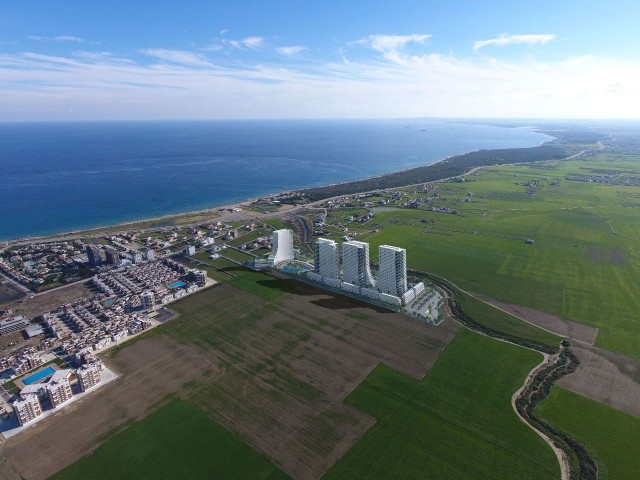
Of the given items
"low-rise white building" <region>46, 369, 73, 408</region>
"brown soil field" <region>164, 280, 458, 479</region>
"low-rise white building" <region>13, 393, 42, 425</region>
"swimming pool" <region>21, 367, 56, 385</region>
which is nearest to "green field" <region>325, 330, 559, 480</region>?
"brown soil field" <region>164, 280, 458, 479</region>

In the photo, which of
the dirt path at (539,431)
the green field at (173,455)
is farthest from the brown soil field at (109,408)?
the dirt path at (539,431)

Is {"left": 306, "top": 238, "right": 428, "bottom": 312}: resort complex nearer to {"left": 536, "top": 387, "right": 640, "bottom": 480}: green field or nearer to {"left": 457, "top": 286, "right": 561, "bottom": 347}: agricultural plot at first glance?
{"left": 457, "top": 286, "right": 561, "bottom": 347}: agricultural plot

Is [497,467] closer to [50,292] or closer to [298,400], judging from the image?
[298,400]

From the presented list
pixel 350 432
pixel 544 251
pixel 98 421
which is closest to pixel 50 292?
pixel 98 421

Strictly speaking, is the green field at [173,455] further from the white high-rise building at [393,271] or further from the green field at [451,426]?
the white high-rise building at [393,271]

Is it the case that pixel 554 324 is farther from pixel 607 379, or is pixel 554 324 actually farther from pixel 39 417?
pixel 39 417

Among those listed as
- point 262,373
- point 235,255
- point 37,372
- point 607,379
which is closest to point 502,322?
point 607,379

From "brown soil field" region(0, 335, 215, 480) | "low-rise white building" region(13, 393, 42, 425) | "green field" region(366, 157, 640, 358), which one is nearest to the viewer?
"brown soil field" region(0, 335, 215, 480)
